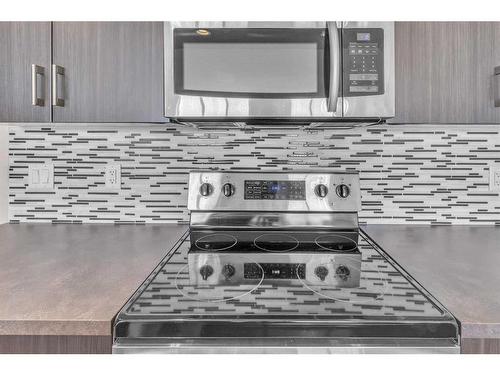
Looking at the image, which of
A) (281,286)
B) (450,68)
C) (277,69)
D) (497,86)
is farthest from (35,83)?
(497,86)

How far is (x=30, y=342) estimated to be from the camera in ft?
2.50

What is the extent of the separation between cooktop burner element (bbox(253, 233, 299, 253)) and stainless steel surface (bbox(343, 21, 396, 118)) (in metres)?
0.49

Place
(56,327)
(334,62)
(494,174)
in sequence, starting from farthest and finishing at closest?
(494,174) < (334,62) < (56,327)

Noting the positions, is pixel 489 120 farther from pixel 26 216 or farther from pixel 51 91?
pixel 26 216

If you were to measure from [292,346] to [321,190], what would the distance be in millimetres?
819

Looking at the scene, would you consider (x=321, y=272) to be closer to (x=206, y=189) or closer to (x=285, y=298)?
(x=285, y=298)

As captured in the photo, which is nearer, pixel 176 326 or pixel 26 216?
pixel 176 326

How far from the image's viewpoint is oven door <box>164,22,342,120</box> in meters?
1.27

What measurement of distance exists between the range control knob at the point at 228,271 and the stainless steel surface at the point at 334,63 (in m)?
0.60

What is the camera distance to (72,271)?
1.04 metres

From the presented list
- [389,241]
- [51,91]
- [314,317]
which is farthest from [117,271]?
[389,241]

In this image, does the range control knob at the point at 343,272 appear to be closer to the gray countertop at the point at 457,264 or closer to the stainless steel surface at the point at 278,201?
the gray countertop at the point at 457,264

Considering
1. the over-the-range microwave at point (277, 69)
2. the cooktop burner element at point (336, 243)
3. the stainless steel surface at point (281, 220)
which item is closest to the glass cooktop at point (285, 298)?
the cooktop burner element at point (336, 243)

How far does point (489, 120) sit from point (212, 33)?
98cm
